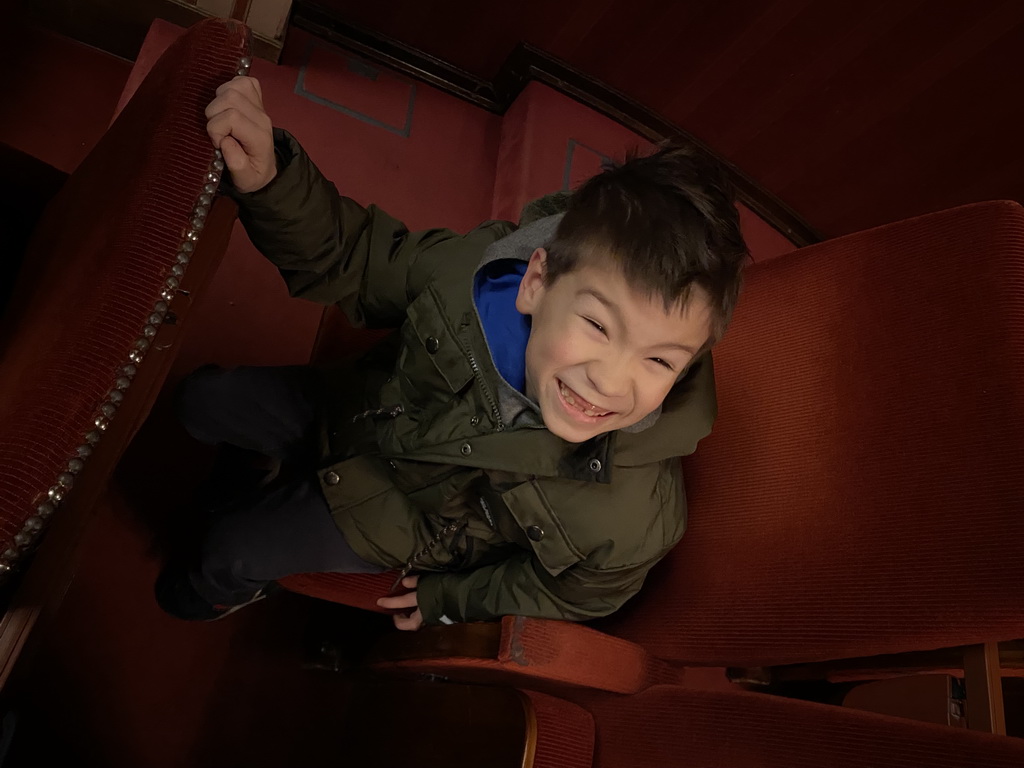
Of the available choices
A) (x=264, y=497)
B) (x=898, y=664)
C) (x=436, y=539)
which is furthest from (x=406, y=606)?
(x=898, y=664)

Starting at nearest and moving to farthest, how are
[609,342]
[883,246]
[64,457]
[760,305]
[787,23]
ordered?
[64,457] < [609,342] < [883,246] < [760,305] < [787,23]

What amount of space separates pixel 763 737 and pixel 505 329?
526 millimetres

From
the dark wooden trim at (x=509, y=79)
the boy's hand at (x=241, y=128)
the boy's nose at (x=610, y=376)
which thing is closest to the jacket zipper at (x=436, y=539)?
the boy's nose at (x=610, y=376)

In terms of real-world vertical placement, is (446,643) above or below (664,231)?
below

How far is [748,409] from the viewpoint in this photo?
0.93 metres

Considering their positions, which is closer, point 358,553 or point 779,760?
point 779,760

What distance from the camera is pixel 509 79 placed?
1666 millimetres

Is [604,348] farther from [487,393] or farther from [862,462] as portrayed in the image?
[862,462]

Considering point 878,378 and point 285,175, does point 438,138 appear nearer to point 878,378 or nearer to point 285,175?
point 285,175

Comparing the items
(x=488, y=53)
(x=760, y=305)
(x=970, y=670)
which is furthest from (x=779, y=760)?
(x=488, y=53)

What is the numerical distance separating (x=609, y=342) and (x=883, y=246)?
1.26ft

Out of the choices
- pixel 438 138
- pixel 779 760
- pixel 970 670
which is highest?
pixel 438 138

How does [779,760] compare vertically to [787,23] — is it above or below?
below

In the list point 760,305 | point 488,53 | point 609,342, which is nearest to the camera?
point 609,342
